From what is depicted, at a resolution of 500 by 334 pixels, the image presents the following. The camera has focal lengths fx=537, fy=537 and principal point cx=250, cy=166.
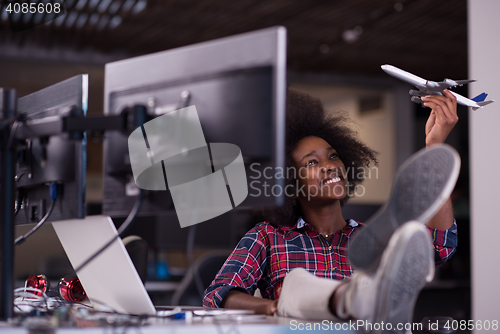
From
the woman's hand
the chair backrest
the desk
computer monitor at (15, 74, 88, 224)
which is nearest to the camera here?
the desk

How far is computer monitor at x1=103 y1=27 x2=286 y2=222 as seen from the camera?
1025 millimetres

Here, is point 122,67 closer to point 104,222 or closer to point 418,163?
point 104,222

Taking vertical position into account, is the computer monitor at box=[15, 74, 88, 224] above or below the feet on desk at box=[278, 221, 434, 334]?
above

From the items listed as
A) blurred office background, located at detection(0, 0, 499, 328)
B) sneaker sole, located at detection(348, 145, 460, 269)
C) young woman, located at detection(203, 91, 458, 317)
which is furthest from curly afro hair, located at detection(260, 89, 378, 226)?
blurred office background, located at detection(0, 0, 499, 328)

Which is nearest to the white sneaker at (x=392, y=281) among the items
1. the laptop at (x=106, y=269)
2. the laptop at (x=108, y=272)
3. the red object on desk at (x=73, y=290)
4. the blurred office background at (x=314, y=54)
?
the laptop at (x=108, y=272)

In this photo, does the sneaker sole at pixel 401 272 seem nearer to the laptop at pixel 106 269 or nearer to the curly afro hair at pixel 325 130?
the laptop at pixel 106 269

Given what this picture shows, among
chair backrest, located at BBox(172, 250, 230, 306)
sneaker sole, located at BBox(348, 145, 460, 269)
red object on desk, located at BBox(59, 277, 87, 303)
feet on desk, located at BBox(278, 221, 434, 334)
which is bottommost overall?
chair backrest, located at BBox(172, 250, 230, 306)

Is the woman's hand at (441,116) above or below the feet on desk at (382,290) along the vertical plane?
above

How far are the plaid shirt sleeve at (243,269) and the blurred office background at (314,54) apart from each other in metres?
2.01

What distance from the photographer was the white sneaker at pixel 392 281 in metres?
0.97

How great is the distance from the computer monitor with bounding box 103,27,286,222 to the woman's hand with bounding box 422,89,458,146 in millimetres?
812

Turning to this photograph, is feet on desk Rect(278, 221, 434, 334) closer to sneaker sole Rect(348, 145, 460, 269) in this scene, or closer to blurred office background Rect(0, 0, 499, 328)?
sneaker sole Rect(348, 145, 460, 269)

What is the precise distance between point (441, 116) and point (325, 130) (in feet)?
2.02

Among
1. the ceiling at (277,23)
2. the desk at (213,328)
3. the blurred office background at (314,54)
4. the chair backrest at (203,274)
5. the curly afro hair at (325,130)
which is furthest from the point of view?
the ceiling at (277,23)
